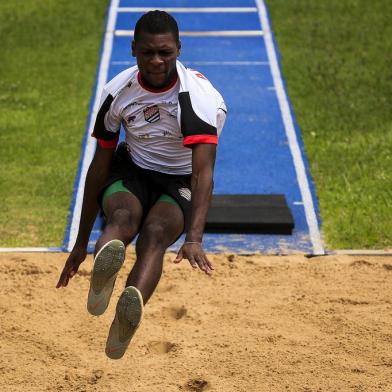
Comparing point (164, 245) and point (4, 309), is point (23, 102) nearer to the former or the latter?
point (4, 309)

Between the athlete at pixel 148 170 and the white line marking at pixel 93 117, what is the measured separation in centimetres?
331

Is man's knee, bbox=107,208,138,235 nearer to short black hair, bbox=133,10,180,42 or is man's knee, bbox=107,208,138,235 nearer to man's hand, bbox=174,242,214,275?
man's hand, bbox=174,242,214,275

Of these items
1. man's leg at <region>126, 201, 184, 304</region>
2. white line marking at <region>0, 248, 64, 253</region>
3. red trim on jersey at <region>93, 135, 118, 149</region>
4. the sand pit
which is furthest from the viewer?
white line marking at <region>0, 248, 64, 253</region>

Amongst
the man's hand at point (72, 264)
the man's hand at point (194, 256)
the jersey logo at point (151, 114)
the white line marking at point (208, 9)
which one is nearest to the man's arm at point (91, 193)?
the man's hand at point (72, 264)

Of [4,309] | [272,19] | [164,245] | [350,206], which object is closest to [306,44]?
[272,19]

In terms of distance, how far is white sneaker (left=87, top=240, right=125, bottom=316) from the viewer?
6523 millimetres

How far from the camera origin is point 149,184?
726 cm

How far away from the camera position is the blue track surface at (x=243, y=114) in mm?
10883

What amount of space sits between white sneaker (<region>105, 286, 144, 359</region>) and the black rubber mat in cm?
429

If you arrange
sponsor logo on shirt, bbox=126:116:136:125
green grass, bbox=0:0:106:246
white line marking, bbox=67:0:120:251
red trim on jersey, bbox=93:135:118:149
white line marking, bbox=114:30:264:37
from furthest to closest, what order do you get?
white line marking, bbox=114:30:264:37 < green grass, bbox=0:0:106:246 < white line marking, bbox=67:0:120:251 < red trim on jersey, bbox=93:135:118:149 < sponsor logo on shirt, bbox=126:116:136:125

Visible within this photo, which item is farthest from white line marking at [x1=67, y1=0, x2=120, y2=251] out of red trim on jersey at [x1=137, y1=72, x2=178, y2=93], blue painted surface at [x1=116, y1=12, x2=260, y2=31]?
red trim on jersey at [x1=137, y1=72, x2=178, y2=93]

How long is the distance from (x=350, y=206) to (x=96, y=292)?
205 inches

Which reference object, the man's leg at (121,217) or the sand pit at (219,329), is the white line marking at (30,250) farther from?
the man's leg at (121,217)

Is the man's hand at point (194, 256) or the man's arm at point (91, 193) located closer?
the man's hand at point (194, 256)
